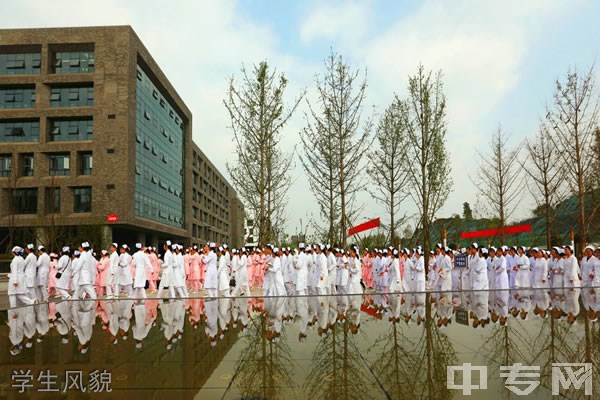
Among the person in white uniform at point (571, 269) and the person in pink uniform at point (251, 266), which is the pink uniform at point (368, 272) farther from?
the person in white uniform at point (571, 269)

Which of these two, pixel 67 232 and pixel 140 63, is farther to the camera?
pixel 140 63

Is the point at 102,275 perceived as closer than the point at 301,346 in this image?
No

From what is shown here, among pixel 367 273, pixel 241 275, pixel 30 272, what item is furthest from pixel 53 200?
pixel 367 273

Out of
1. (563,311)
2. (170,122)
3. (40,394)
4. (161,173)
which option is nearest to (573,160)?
(563,311)

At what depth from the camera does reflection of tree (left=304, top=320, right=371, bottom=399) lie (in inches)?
186

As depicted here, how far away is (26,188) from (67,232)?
533 cm

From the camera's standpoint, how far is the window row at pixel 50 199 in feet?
122

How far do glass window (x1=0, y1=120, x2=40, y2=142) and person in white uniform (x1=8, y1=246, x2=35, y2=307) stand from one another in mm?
27078

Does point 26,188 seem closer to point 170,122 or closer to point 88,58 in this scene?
point 88,58

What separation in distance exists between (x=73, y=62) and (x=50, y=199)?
37.4 ft

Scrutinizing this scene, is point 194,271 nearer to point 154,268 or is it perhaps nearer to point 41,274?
point 154,268

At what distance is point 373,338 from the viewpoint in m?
7.54

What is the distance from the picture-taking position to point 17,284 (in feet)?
46.2

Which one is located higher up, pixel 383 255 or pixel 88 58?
pixel 88 58
